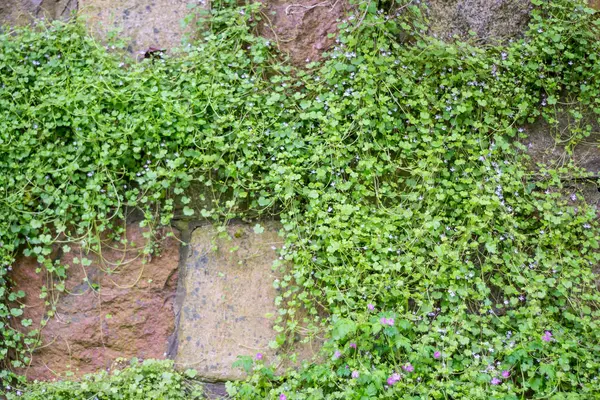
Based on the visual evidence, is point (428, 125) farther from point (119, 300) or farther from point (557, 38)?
point (119, 300)

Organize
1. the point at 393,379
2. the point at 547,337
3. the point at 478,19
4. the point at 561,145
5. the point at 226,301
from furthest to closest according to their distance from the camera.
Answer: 1. the point at 478,19
2. the point at 561,145
3. the point at 226,301
4. the point at 547,337
5. the point at 393,379

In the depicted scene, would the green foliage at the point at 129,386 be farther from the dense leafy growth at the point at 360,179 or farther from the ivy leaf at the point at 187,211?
the ivy leaf at the point at 187,211

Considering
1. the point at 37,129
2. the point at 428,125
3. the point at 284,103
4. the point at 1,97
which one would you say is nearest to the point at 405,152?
the point at 428,125

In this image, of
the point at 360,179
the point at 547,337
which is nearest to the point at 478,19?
the point at 360,179

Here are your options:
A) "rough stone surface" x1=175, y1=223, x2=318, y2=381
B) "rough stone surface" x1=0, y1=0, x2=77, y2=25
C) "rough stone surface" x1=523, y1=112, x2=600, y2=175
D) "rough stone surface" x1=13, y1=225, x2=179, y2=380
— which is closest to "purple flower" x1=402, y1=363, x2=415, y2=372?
"rough stone surface" x1=175, y1=223, x2=318, y2=381

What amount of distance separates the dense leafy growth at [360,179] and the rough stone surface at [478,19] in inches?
3.9

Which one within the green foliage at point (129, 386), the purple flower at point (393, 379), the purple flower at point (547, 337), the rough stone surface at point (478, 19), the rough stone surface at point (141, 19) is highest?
the rough stone surface at point (141, 19)

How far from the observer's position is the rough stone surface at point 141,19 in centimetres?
311

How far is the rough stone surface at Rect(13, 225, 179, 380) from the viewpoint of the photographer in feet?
9.34

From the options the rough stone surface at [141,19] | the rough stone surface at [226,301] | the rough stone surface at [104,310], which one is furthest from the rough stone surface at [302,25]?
the rough stone surface at [104,310]

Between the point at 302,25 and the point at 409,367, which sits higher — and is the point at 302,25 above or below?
above

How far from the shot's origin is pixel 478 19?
10.4ft

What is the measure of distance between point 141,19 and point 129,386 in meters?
1.65

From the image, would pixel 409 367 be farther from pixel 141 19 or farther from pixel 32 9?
pixel 32 9
